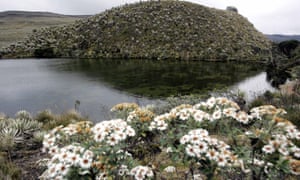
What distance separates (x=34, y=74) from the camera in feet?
52.8

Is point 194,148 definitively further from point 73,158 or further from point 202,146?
point 73,158

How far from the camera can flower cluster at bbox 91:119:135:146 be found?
6.57 ft

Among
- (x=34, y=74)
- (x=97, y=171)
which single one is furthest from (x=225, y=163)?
(x=34, y=74)

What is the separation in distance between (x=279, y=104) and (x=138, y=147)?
5009 millimetres

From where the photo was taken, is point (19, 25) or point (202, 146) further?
point (19, 25)

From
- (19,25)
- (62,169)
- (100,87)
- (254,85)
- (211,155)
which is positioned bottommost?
(100,87)

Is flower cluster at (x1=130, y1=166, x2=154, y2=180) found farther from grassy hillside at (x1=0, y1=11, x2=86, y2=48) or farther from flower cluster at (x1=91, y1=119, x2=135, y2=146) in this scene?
grassy hillside at (x1=0, y1=11, x2=86, y2=48)

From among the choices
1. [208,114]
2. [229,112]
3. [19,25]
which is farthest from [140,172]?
[19,25]

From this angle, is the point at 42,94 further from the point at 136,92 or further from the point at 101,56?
the point at 101,56

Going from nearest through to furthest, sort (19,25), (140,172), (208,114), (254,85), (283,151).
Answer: (283,151) < (140,172) < (208,114) < (254,85) < (19,25)

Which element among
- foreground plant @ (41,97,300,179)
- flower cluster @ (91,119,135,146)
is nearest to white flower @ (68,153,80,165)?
foreground plant @ (41,97,300,179)

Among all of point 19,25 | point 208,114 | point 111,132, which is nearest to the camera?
point 111,132

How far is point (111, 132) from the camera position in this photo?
220 cm

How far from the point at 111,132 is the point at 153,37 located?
2713 cm
